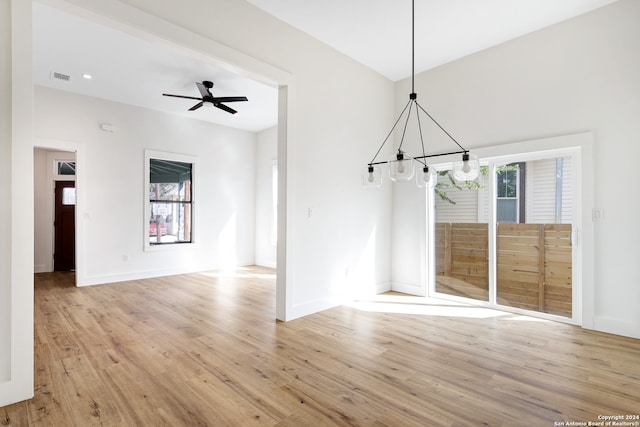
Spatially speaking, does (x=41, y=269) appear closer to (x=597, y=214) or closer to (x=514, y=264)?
(x=514, y=264)

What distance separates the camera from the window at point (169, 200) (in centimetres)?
622

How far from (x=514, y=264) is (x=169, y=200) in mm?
6188

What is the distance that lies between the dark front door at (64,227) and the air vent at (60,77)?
9.40 ft

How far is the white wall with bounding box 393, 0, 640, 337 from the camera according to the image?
314 centimetres

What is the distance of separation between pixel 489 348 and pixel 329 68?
145 inches

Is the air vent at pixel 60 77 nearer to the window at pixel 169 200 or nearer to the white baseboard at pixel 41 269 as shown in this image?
the window at pixel 169 200

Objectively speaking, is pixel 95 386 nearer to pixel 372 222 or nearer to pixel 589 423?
pixel 589 423

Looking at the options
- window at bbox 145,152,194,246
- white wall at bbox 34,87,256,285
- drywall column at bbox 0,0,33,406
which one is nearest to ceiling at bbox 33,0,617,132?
white wall at bbox 34,87,256,285

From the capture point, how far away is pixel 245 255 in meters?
7.61

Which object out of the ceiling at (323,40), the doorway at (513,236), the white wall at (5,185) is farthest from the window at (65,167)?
the doorway at (513,236)

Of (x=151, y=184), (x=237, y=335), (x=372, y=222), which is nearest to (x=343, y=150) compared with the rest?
(x=372, y=222)

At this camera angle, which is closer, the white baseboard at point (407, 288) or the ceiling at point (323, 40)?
the ceiling at point (323, 40)

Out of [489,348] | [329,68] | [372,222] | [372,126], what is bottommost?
[489,348]

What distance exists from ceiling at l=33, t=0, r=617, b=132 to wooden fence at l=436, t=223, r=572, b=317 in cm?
236
